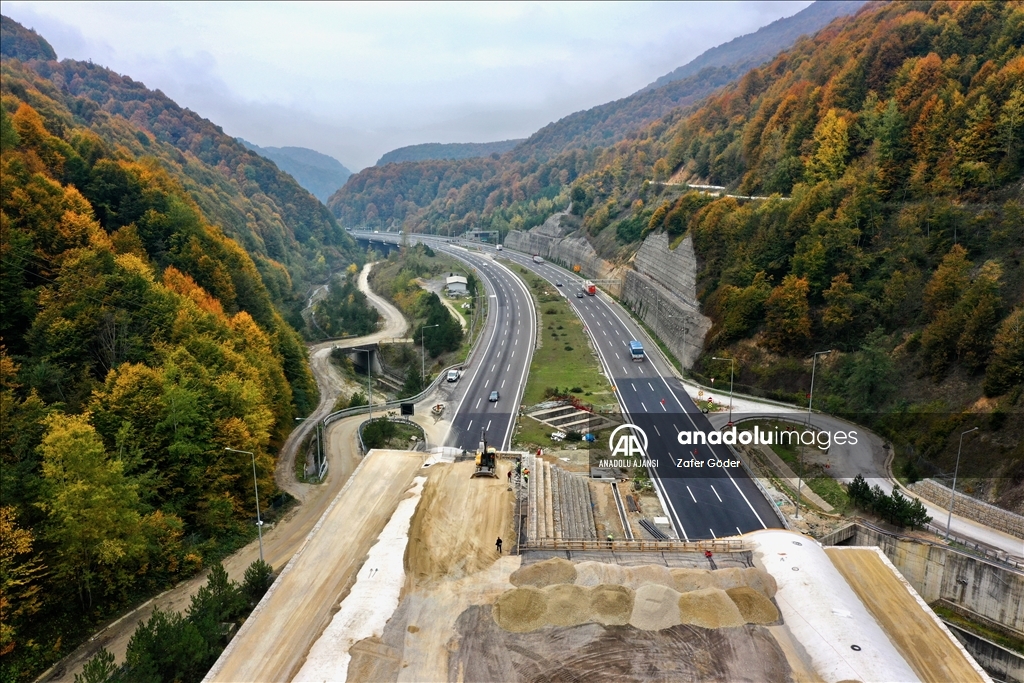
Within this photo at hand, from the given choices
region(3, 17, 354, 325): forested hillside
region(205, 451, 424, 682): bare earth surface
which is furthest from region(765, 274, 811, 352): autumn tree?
region(3, 17, 354, 325): forested hillside

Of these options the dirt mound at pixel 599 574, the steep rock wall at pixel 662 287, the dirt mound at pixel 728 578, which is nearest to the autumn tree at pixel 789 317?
the steep rock wall at pixel 662 287

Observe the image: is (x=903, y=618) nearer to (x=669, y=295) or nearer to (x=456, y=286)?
(x=669, y=295)

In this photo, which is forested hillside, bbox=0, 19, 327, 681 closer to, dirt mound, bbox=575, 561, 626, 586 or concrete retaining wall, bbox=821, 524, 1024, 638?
dirt mound, bbox=575, 561, 626, 586

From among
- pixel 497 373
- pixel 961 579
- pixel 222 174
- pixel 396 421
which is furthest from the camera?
pixel 222 174

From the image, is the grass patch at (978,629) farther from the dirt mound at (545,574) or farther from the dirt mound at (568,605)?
the dirt mound at (545,574)

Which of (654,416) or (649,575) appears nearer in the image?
(649,575)

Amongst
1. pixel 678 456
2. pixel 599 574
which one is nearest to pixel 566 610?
pixel 599 574

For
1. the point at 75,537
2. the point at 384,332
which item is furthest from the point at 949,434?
the point at 384,332

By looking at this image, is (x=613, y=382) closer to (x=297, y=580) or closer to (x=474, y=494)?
(x=474, y=494)
